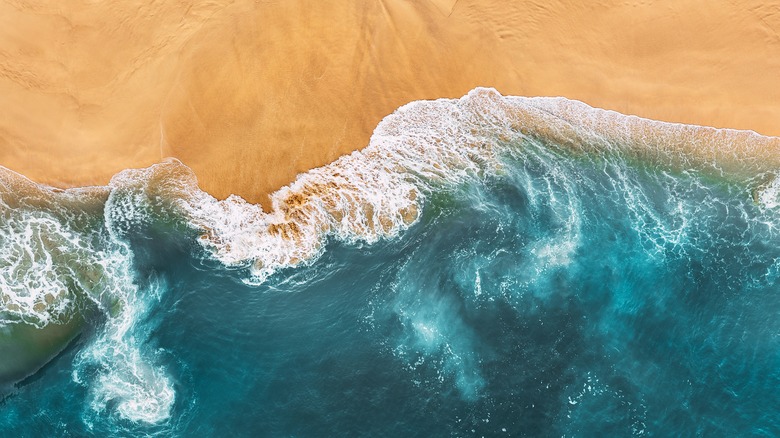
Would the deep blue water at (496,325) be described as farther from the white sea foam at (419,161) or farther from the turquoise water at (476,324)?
the white sea foam at (419,161)

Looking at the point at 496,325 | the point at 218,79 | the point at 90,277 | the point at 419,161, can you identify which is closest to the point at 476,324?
the point at 496,325

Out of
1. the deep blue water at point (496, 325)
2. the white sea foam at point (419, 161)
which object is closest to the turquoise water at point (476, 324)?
the deep blue water at point (496, 325)

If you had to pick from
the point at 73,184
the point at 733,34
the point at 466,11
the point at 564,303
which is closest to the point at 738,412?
the point at 564,303

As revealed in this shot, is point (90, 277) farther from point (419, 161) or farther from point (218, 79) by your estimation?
point (419, 161)

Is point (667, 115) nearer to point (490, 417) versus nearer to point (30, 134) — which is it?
point (490, 417)

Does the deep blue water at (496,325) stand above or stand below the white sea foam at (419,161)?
below

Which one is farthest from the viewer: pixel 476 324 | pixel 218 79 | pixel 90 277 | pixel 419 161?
pixel 419 161
